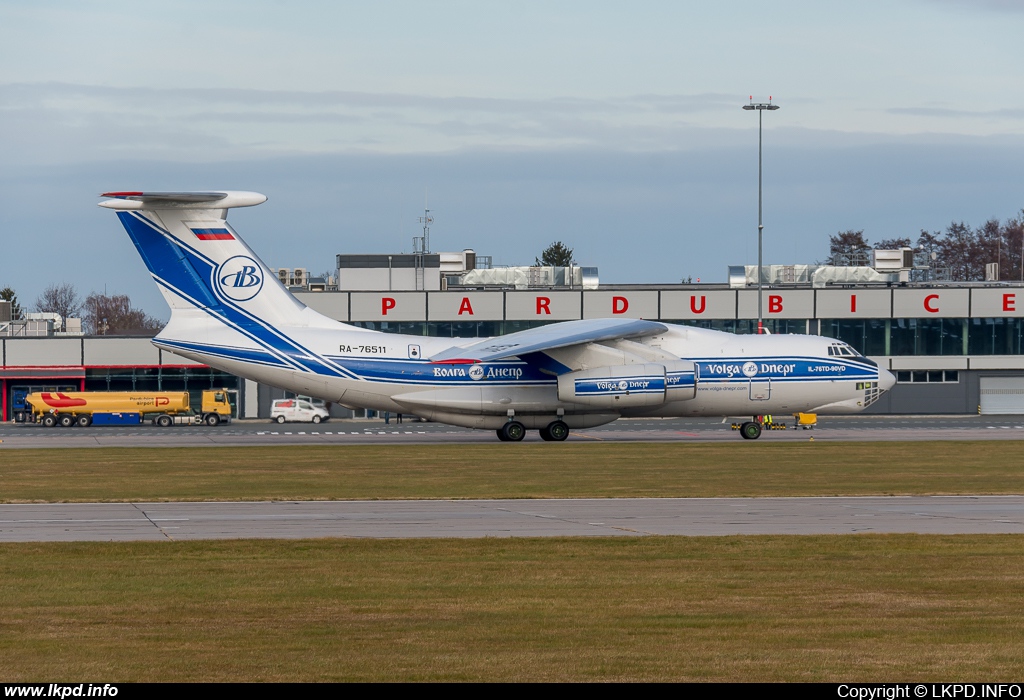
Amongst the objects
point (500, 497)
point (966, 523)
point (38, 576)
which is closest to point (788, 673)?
point (38, 576)

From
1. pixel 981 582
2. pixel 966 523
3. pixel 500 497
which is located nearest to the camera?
pixel 981 582

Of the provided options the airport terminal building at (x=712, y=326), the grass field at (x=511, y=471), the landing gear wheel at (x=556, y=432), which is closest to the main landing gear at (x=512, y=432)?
the landing gear wheel at (x=556, y=432)

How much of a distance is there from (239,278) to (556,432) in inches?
519

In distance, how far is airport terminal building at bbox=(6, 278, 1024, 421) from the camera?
245 ft

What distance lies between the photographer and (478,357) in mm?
44094

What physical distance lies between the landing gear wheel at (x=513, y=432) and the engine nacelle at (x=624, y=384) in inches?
99.6

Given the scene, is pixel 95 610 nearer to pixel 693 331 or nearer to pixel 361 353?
pixel 361 353

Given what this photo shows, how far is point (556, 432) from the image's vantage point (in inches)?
1810

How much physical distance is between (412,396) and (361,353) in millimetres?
2460

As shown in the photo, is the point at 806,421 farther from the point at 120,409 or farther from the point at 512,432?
the point at 120,409

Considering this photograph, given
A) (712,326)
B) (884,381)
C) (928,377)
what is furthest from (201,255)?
(928,377)

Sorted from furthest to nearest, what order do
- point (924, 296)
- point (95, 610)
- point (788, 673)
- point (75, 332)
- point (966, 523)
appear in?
point (75, 332)
point (924, 296)
point (966, 523)
point (95, 610)
point (788, 673)

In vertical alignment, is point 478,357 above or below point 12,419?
above

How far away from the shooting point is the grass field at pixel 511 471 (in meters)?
26.8
